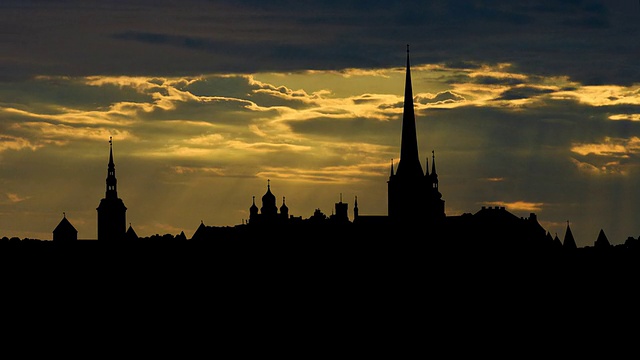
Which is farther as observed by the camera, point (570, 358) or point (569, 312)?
point (569, 312)

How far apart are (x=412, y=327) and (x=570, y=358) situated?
74.2 ft

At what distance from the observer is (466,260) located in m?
186

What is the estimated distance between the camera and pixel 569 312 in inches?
6447

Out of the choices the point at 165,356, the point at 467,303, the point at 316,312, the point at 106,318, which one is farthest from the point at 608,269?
the point at 165,356

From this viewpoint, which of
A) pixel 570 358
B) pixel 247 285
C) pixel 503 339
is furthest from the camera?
pixel 247 285

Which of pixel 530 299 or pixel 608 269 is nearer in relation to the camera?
pixel 530 299

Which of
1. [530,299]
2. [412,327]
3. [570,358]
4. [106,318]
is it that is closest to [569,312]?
[530,299]

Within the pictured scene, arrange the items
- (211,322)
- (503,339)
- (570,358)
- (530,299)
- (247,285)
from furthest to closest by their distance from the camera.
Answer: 1. (247,285)
2. (530,299)
3. (211,322)
4. (503,339)
5. (570,358)

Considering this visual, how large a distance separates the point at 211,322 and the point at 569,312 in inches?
1286

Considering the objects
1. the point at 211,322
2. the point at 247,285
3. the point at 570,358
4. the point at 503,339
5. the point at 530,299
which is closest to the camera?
the point at 570,358

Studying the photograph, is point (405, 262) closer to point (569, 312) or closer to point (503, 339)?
point (569, 312)

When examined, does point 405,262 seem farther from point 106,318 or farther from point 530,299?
point 106,318

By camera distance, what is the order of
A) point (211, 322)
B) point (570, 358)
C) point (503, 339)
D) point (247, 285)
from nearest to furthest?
point (570, 358) → point (503, 339) → point (211, 322) → point (247, 285)

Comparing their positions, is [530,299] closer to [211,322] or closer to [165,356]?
[211,322]
